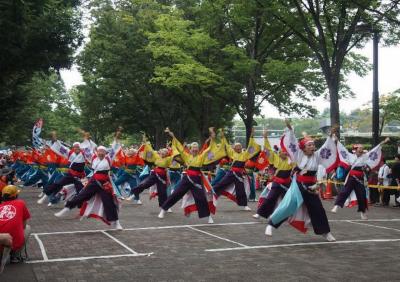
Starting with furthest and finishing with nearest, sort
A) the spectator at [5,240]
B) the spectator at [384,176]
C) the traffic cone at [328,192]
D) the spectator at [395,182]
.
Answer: the traffic cone at [328,192] → the spectator at [384,176] → the spectator at [395,182] → the spectator at [5,240]

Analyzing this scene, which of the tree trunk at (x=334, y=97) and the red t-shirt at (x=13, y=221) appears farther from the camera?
the tree trunk at (x=334, y=97)

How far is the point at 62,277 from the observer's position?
22.7 ft

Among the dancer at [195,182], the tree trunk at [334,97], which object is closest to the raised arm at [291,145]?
the dancer at [195,182]

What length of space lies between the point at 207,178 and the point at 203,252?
16.3ft

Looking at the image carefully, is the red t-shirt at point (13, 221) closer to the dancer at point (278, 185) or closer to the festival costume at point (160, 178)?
the dancer at point (278, 185)

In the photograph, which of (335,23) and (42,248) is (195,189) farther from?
(335,23)

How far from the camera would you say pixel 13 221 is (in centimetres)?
695

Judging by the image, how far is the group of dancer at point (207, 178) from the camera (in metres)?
9.82

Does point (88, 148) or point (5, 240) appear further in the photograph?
point (88, 148)

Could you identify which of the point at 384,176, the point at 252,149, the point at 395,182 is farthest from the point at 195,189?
the point at 384,176

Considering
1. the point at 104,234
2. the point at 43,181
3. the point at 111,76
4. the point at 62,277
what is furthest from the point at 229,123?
the point at 62,277

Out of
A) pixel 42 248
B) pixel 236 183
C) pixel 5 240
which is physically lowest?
pixel 42 248

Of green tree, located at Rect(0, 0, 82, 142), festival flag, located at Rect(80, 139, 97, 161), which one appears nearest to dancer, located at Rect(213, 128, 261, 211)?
festival flag, located at Rect(80, 139, 97, 161)

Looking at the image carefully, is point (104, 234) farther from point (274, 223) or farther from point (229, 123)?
point (229, 123)
